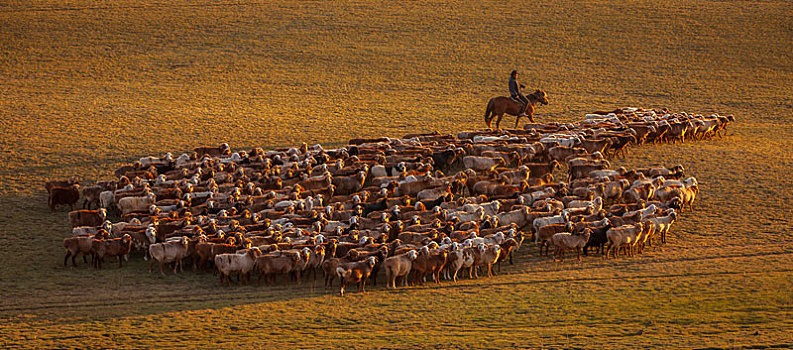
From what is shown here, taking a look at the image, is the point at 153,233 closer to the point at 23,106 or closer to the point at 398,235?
the point at 398,235

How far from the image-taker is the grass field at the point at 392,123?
68.4ft

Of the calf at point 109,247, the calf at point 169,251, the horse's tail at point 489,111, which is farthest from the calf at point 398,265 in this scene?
the horse's tail at point 489,111

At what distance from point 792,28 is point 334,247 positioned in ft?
148

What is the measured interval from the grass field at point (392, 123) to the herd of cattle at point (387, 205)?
0.71 meters

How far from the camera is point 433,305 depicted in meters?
21.9

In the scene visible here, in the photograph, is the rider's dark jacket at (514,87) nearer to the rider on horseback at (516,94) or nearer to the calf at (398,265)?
the rider on horseback at (516,94)

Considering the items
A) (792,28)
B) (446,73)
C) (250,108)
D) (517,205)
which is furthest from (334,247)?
(792,28)

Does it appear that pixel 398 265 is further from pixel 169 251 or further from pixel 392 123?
pixel 392 123

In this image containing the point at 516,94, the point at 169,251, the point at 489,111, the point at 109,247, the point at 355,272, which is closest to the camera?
the point at 355,272

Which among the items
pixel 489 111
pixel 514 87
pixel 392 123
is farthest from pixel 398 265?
pixel 392 123

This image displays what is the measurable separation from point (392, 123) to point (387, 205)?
47.6 feet

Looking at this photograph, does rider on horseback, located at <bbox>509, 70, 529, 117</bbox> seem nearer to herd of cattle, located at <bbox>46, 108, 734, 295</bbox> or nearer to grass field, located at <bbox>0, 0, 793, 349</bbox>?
herd of cattle, located at <bbox>46, 108, 734, 295</bbox>

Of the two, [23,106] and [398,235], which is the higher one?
[23,106]

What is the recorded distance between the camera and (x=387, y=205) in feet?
93.6
